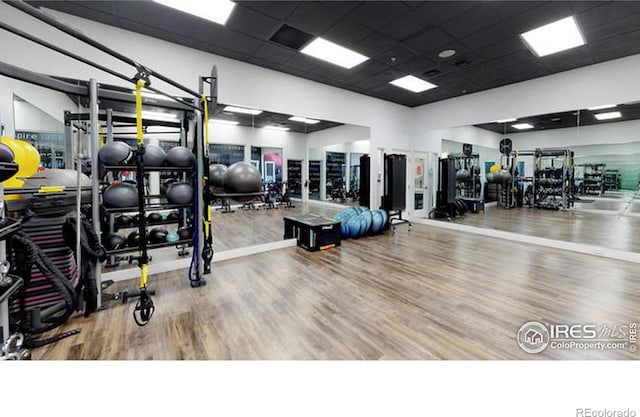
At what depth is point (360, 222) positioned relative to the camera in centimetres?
589

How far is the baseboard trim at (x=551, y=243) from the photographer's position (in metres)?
4.49

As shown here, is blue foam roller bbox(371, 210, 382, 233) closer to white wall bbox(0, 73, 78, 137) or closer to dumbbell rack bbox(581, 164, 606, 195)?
dumbbell rack bbox(581, 164, 606, 195)

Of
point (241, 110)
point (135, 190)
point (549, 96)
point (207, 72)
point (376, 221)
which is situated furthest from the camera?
point (376, 221)

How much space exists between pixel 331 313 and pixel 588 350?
2071 millimetres

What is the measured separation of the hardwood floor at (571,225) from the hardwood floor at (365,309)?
29.1 inches

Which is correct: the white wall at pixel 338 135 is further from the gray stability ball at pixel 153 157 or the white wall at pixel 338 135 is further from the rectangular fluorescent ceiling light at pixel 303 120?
the gray stability ball at pixel 153 157

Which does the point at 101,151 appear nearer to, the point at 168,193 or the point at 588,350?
the point at 168,193

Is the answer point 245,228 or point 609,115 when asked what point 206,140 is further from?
point 609,115

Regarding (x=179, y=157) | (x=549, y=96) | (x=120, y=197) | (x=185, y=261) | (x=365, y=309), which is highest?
(x=549, y=96)

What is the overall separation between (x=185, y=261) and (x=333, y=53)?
160 inches

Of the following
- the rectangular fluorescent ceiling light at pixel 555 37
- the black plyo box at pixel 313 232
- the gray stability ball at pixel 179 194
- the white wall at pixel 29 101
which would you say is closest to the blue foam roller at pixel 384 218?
the black plyo box at pixel 313 232

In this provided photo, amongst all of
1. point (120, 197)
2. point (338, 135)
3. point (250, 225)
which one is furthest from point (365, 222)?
point (120, 197)

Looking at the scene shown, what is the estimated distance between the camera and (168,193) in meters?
3.23

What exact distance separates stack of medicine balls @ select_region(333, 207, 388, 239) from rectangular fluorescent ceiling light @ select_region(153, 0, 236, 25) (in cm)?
377
